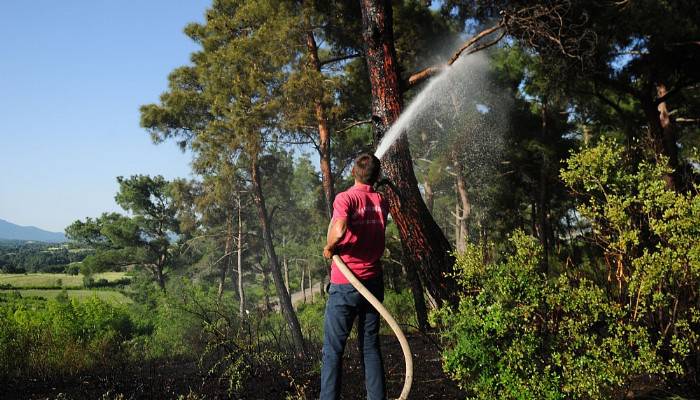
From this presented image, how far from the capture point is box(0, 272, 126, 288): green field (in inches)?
1338

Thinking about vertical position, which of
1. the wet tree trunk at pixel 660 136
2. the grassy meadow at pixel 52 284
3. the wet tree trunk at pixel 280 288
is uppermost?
the wet tree trunk at pixel 660 136

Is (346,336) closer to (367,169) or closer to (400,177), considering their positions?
(367,169)

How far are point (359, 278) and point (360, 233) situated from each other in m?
0.31

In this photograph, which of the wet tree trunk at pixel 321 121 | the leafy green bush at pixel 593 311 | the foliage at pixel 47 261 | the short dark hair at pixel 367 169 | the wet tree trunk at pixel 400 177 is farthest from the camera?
the foliage at pixel 47 261

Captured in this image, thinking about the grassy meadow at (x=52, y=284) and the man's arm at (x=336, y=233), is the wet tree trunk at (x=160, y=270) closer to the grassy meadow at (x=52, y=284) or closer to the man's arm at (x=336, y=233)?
Answer: the grassy meadow at (x=52, y=284)

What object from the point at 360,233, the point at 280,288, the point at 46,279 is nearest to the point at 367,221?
the point at 360,233

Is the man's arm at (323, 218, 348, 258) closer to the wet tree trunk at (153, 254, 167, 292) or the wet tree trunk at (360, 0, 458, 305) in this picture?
the wet tree trunk at (360, 0, 458, 305)

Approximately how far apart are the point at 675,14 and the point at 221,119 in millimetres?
11182

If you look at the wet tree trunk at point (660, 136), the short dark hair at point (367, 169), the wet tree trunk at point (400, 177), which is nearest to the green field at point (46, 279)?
the wet tree trunk at point (400, 177)

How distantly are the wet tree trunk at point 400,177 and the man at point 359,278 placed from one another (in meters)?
1.54

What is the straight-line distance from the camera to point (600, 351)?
268 cm

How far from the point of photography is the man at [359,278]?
311cm

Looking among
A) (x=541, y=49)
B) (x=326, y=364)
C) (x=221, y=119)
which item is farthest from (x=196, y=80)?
(x=326, y=364)

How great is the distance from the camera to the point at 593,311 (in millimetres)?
2826
